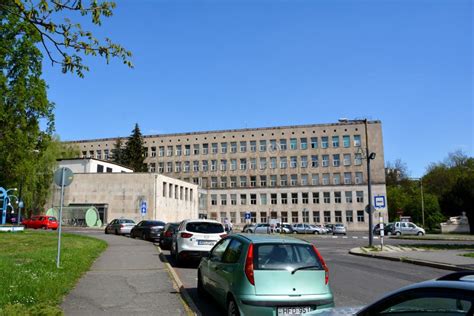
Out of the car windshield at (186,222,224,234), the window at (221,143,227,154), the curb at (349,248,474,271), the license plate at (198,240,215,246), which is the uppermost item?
the window at (221,143,227,154)

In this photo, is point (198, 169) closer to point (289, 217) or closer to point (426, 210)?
point (289, 217)

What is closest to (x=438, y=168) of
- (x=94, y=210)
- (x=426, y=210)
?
(x=426, y=210)

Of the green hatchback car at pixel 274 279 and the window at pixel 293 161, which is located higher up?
the window at pixel 293 161

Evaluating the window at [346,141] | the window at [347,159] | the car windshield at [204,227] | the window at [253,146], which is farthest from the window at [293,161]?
the car windshield at [204,227]

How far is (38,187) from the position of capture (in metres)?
53.0

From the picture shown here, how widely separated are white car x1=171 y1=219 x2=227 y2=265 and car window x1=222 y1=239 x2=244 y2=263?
6871mm

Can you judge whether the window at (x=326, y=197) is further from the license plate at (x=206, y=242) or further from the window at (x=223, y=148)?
the license plate at (x=206, y=242)

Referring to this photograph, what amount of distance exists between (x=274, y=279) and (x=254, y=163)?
79464 mm

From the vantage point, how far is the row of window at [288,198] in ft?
255

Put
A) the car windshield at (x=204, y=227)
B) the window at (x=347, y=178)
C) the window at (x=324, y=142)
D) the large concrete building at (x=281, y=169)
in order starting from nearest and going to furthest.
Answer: the car windshield at (x=204, y=227) < the large concrete building at (x=281, y=169) < the window at (x=347, y=178) < the window at (x=324, y=142)

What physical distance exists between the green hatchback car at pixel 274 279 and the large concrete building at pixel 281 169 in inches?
2802

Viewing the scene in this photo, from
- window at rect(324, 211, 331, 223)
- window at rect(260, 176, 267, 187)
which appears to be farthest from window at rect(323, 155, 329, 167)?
window at rect(260, 176, 267, 187)

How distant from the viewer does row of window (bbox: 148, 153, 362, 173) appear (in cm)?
8088

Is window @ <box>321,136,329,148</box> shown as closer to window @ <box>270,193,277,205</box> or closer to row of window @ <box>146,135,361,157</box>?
row of window @ <box>146,135,361,157</box>
